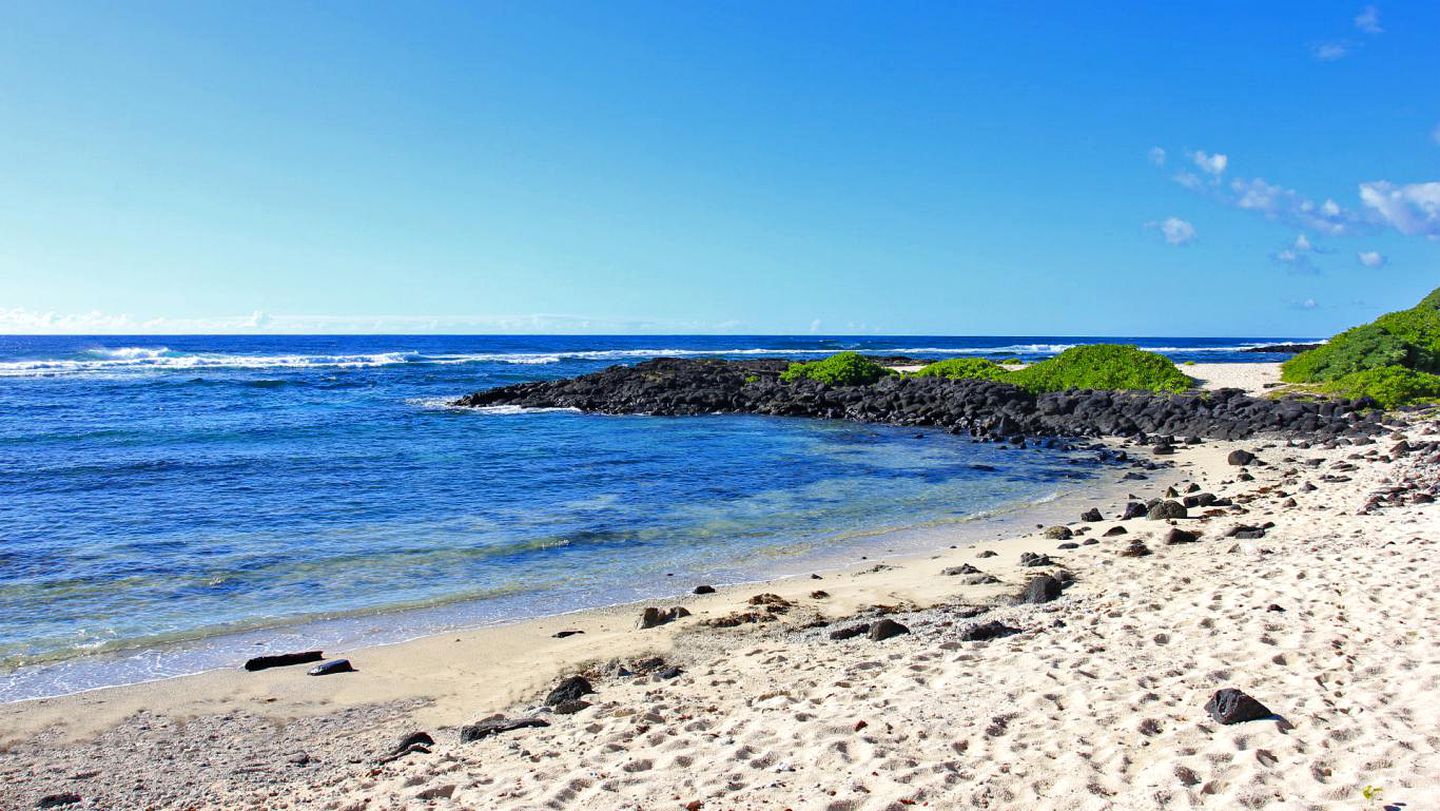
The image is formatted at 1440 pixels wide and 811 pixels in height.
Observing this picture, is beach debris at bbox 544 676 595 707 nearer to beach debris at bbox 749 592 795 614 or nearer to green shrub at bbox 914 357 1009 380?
beach debris at bbox 749 592 795 614

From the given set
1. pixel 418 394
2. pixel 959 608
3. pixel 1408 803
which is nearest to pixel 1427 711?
pixel 1408 803

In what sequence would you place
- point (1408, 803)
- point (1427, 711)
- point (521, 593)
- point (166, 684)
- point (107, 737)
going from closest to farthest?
point (1408, 803), point (1427, 711), point (107, 737), point (166, 684), point (521, 593)

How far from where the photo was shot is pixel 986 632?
7.11 metres

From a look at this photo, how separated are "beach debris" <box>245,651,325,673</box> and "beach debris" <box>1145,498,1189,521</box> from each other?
10637 millimetres

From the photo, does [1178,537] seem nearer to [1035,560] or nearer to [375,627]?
[1035,560]

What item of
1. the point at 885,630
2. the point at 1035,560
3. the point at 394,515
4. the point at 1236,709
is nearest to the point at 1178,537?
the point at 1035,560

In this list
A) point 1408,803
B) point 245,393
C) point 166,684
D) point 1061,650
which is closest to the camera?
point 1408,803

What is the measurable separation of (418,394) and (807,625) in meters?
36.1

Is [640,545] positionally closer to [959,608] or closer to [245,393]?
[959,608]

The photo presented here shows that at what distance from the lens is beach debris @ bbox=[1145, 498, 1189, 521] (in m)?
12.2

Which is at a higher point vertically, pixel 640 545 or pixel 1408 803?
pixel 1408 803

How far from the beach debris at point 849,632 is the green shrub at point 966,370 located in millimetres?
26594

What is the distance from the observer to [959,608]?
8.27 metres

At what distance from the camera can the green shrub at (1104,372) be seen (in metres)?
→ 29.1
